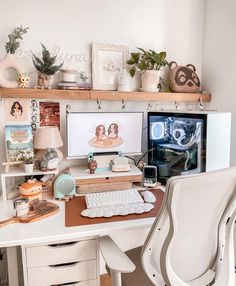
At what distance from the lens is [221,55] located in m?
1.83

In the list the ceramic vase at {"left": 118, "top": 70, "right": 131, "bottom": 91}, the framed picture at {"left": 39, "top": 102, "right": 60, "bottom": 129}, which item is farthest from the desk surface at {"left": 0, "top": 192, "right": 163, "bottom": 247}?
the ceramic vase at {"left": 118, "top": 70, "right": 131, "bottom": 91}

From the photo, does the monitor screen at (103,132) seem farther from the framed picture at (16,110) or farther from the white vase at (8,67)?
the white vase at (8,67)

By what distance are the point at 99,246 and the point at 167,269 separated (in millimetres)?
324

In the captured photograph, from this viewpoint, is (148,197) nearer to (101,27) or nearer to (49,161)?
(49,161)

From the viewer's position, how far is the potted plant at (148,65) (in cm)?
175

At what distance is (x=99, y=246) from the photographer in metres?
1.15

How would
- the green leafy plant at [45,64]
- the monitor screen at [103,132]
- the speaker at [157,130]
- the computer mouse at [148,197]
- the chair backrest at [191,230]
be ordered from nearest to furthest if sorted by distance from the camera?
1. the chair backrest at [191,230]
2. the computer mouse at [148,197]
3. the green leafy plant at [45,64]
4. the monitor screen at [103,132]
5. the speaker at [157,130]

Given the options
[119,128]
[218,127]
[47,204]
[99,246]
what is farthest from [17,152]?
[218,127]

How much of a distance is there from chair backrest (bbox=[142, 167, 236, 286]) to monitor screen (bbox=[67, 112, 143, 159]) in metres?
0.87

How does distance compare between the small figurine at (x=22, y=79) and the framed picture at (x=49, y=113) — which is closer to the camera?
the small figurine at (x=22, y=79)

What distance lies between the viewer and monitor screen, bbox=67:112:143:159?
1.67 metres

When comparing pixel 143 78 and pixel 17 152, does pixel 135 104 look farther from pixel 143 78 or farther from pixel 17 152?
pixel 17 152

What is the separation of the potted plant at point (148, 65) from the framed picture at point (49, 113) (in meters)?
0.56

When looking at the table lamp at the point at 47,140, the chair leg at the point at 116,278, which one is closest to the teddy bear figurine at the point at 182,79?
the table lamp at the point at 47,140
